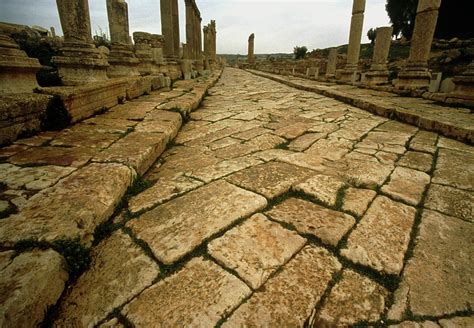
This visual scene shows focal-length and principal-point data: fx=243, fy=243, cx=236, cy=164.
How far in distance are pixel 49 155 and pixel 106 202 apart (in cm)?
84

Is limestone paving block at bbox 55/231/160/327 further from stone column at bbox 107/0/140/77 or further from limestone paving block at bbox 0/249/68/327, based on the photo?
stone column at bbox 107/0/140/77

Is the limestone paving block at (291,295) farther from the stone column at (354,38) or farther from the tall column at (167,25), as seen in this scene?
the stone column at (354,38)

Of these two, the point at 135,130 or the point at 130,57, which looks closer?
the point at 135,130

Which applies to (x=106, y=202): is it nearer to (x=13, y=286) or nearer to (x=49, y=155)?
(x=13, y=286)

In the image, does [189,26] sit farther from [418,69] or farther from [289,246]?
[289,246]

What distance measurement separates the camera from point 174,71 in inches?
320

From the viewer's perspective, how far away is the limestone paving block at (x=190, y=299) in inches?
35.6

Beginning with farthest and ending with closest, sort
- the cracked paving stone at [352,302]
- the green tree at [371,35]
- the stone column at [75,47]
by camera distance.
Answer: the green tree at [371,35] < the stone column at [75,47] < the cracked paving stone at [352,302]

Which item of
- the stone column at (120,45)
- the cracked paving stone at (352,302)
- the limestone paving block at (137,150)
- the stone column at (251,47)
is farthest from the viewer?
the stone column at (251,47)

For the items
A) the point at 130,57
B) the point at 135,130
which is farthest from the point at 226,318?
the point at 130,57

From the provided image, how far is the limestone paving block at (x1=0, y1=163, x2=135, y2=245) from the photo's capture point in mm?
1099

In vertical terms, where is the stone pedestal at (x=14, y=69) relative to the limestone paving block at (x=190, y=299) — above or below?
above

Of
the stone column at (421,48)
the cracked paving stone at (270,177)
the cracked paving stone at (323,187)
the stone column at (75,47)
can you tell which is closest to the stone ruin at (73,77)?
the stone column at (75,47)

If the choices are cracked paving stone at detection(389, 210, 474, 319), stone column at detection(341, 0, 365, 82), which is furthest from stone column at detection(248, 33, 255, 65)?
cracked paving stone at detection(389, 210, 474, 319)
